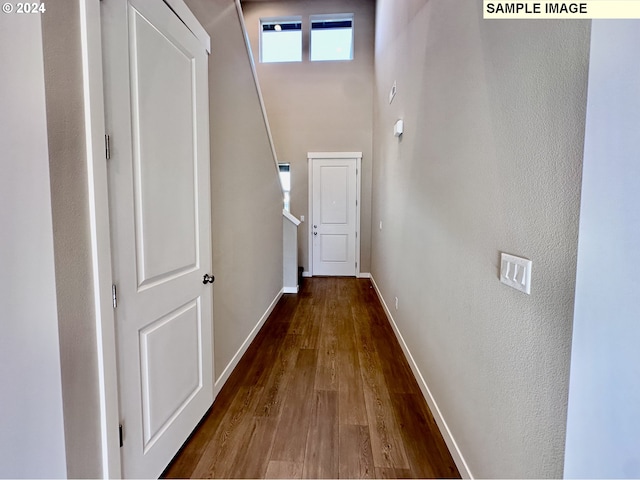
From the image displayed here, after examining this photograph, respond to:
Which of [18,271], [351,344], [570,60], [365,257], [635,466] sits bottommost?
[351,344]

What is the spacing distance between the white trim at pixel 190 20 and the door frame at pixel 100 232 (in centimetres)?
56

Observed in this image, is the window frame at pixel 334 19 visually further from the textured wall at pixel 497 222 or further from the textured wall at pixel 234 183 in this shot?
the textured wall at pixel 497 222

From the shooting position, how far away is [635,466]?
0.62 meters

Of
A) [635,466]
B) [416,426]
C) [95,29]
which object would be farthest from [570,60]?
[416,426]

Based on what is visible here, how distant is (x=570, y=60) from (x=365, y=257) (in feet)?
15.9

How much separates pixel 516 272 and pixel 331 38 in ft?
19.7

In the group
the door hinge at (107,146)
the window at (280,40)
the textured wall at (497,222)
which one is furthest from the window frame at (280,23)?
the door hinge at (107,146)

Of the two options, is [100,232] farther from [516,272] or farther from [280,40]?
[280,40]

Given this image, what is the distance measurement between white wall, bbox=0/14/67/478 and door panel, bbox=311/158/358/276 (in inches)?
188

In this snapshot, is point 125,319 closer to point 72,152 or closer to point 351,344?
point 72,152

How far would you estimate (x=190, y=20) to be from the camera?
4.89ft

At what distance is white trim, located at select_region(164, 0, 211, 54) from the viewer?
136cm

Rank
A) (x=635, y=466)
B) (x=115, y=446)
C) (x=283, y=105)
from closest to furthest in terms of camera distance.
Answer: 1. (x=635, y=466)
2. (x=115, y=446)
3. (x=283, y=105)

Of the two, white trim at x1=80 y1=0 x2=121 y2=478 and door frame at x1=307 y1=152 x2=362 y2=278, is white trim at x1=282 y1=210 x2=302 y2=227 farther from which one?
white trim at x1=80 y1=0 x2=121 y2=478
